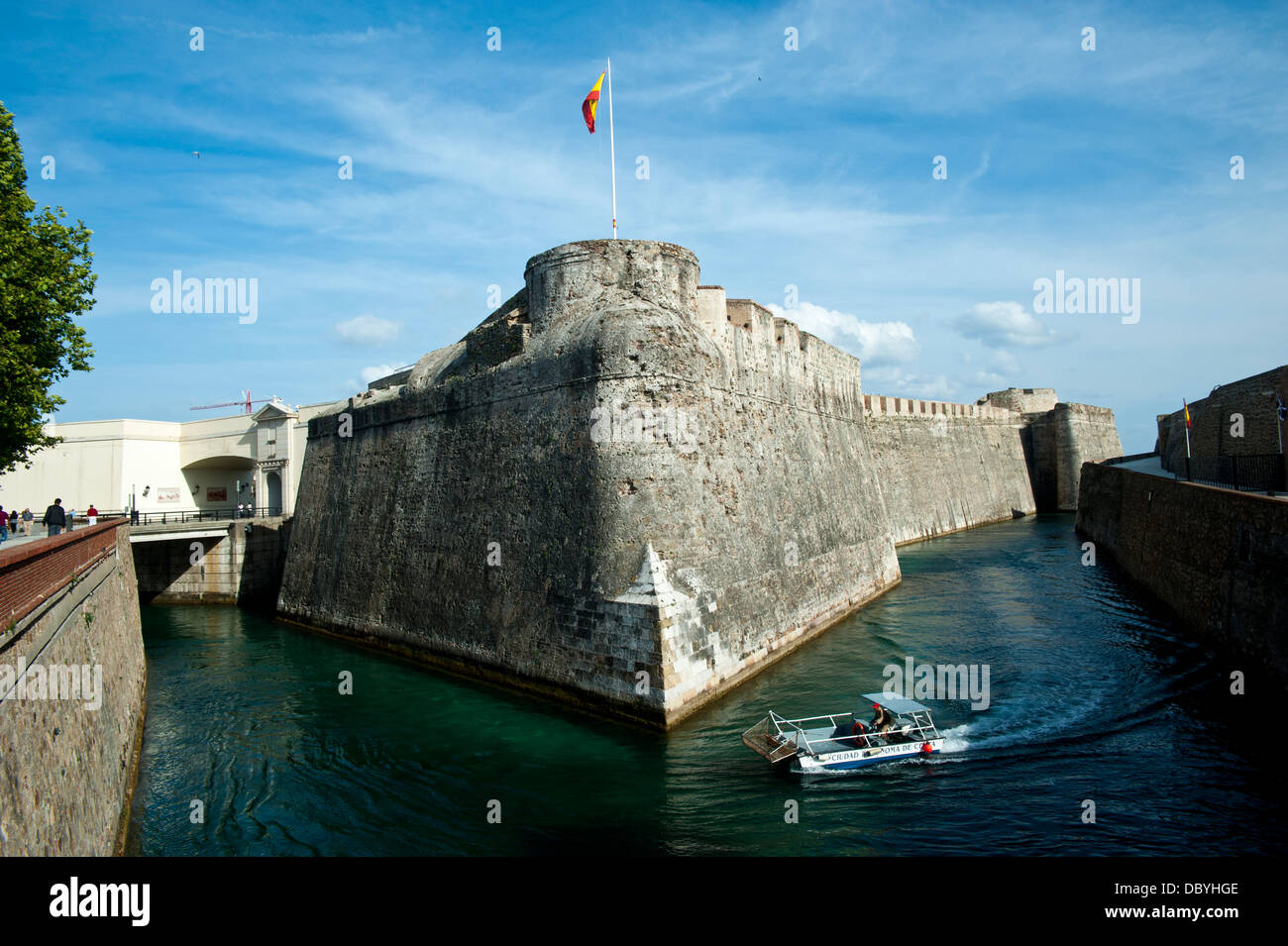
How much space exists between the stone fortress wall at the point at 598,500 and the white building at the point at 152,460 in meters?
14.3

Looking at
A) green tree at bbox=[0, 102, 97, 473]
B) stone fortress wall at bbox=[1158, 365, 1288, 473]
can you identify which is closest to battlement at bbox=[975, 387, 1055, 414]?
stone fortress wall at bbox=[1158, 365, 1288, 473]

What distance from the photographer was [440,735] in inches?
538

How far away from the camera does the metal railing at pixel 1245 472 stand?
19.8 m

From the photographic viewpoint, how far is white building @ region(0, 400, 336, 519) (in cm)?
3744

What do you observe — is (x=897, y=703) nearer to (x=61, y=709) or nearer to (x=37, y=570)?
(x=61, y=709)

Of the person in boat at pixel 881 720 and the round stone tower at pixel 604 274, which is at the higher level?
the round stone tower at pixel 604 274

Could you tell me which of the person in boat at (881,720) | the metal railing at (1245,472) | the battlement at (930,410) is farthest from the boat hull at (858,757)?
the battlement at (930,410)

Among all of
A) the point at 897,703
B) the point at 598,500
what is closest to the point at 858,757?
the point at 897,703

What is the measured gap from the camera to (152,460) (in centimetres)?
3972

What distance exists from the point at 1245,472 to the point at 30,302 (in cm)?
3397

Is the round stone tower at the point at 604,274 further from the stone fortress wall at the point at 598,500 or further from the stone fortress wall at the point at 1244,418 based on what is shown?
the stone fortress wall at the point at 1244,418

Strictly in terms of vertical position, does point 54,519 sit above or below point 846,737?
above

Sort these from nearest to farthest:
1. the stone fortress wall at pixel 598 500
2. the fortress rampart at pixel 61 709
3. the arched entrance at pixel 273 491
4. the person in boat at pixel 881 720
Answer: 1. the fortress rampart at pixel 61 709
2. the person in boat at pixel 881 720
3. the stone fortress wall at pixel 598 500
4. the arched entrance at pixel 273 491

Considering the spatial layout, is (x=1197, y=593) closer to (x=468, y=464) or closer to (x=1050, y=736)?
(x=1050, y=736)
